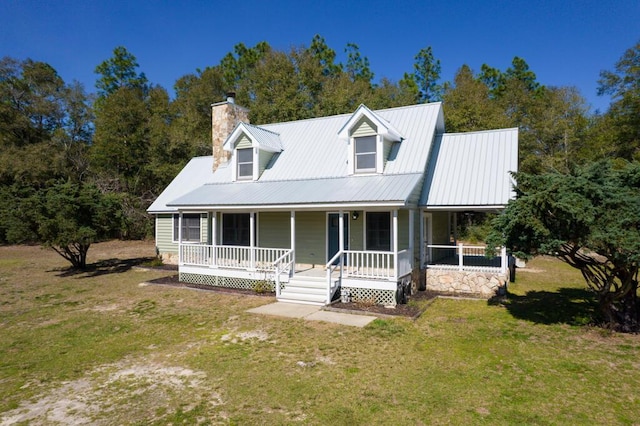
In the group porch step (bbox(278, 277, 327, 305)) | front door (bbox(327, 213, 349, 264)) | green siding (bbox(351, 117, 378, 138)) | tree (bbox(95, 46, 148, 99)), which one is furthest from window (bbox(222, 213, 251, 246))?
tree (bbox(95, 46, 148, 99))

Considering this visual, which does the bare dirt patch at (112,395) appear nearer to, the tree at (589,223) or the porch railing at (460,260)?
the tree at (589,223)

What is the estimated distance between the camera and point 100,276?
1789 centimetres

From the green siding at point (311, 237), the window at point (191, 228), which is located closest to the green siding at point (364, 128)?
the green siding at point (311, 237)

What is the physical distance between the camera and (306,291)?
12477 millimetres

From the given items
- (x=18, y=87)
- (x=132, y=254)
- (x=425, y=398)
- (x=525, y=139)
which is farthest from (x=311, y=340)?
(x=18, y=87)

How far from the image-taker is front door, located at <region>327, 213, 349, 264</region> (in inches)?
567

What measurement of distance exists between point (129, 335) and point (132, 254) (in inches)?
711

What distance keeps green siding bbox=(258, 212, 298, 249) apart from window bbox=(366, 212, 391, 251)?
139 inches

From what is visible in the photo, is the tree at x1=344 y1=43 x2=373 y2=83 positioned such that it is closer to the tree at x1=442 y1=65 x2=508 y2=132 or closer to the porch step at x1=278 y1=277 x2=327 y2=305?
the tree at x1=442 y1=65 x2=508 y2=132

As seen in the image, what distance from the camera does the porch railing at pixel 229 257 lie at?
1445 cm

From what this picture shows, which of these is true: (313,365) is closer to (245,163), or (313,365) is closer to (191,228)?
(245,163)

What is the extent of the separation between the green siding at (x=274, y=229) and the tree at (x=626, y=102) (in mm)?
29617

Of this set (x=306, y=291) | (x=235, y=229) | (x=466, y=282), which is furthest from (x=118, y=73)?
Result: (x=466, y=282)

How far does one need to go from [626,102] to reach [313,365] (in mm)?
35743
